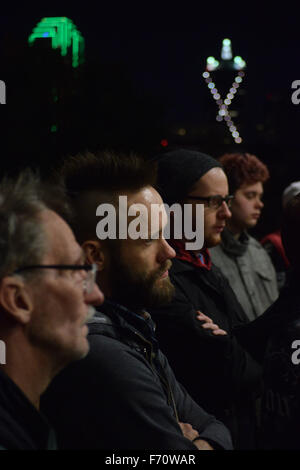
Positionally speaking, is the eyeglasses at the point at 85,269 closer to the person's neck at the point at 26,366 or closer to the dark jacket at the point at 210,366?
the person's neck at the point at 26,366

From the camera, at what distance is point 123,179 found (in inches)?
108

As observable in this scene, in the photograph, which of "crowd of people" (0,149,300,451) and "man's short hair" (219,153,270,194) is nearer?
"crowd of people" (0,149,300,451)

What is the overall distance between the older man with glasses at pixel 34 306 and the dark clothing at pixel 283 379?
0.88 metres

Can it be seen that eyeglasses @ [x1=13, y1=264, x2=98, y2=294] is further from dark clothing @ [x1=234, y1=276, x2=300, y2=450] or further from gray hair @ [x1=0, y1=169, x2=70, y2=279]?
dark clothing @ [x1=234, y1=276, x2=300, y2=450]

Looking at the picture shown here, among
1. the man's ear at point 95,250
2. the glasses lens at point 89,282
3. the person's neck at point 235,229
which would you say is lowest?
the glasses lens at point 89,282

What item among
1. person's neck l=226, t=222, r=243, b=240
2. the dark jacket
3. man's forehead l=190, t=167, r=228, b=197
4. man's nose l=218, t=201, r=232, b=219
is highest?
man's forehead l=190, t=167, r=228, b=197

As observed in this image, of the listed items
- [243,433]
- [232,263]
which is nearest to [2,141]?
[232,263]

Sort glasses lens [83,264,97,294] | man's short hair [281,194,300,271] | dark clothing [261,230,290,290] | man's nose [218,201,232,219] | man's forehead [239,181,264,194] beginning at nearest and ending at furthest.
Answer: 1. glasses lens [83,264,97,294]
2. man's short hair [281,194,300,271]
3. man's nose [218,201,232,219]
4. man's forehead [239,181,264,194]
5. dark clothing [261,230,290,290]

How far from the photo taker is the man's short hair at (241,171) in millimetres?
5754

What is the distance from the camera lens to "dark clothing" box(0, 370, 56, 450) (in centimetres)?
182

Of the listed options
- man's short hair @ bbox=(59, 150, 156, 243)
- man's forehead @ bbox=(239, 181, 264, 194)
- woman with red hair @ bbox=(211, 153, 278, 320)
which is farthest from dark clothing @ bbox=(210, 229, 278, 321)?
man's short hair @ bbox=(59, 150, 156, 243)

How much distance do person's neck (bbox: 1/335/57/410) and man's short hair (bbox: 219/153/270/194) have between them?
402 centimetres

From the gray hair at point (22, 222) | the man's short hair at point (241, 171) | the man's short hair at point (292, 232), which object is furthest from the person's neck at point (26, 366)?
the man's short hair at point (241, 171)
